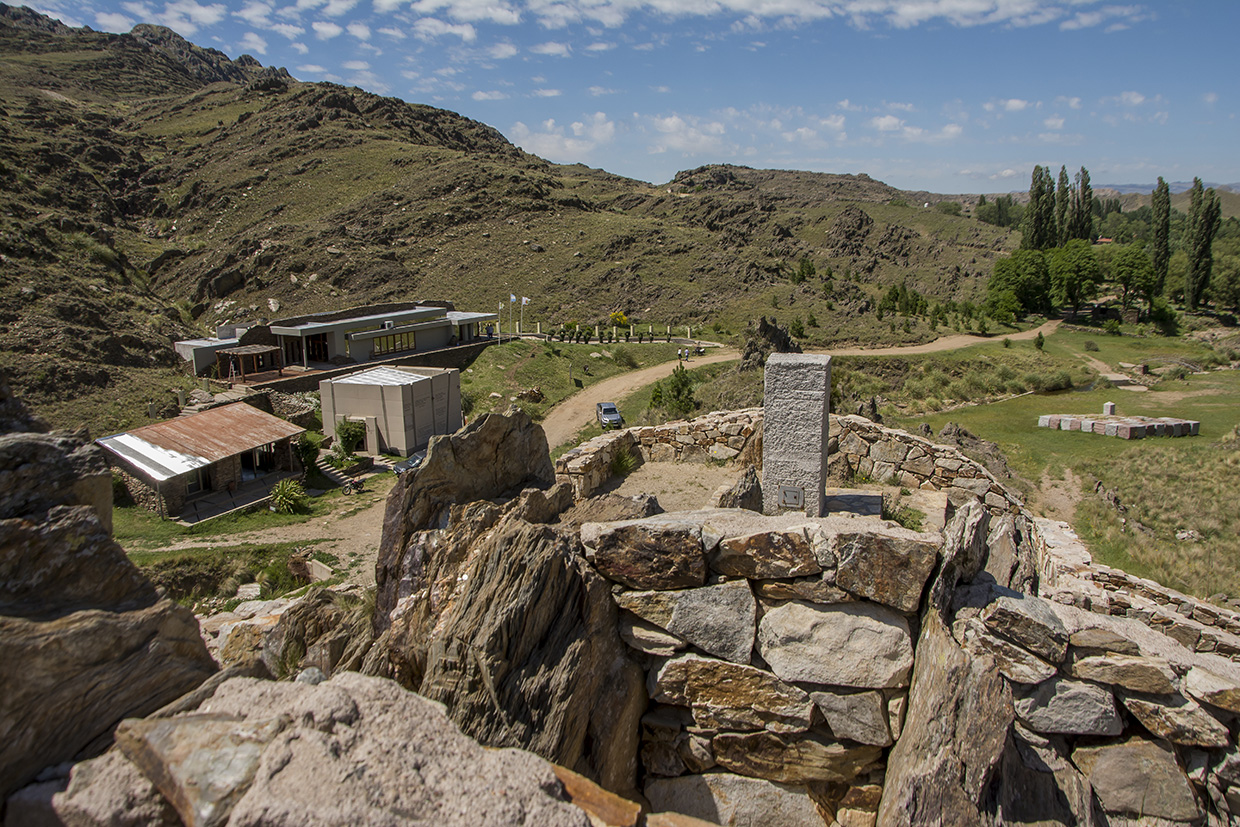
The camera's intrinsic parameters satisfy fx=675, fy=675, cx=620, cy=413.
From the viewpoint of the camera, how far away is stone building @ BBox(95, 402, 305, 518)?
21297 mm

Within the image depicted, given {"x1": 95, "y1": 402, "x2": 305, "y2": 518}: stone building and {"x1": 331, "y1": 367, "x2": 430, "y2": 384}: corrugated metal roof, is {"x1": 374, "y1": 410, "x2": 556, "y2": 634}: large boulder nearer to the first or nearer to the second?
{"x1": 95, "y1": 402, "x2": 305, "y2": 518}: stone building

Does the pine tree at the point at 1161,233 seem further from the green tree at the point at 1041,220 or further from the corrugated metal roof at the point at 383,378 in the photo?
the corrugated metal roof at the point at 383,378

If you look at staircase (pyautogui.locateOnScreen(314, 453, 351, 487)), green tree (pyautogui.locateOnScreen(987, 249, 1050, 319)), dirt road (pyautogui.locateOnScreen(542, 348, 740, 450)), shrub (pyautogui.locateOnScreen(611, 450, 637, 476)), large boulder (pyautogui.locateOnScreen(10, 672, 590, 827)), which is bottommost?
staircase (pyautogui.locateOnScreen(314, 453, 351, 487))

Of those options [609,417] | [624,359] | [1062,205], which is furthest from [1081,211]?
[609,417]

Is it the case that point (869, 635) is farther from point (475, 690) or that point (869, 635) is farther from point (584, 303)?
point (584, 303)

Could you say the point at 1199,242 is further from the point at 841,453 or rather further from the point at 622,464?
the point at 622,464

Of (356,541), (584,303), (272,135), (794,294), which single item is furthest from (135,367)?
(272,135)

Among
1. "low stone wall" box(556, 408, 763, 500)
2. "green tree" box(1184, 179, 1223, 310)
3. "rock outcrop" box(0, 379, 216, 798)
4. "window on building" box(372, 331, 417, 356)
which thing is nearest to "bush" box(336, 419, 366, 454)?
"window on building" box(372, 331, 417, 356)

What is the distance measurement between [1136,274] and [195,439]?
7270cm

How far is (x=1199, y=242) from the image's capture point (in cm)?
6172

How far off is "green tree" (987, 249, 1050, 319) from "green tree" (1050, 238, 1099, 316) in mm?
888

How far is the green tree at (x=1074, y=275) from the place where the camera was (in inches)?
2322

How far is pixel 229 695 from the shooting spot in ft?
11.2

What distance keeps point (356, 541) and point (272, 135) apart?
3807 inches
